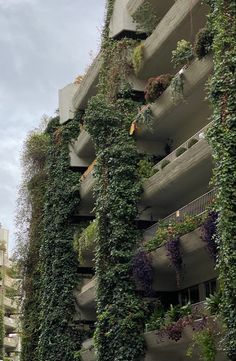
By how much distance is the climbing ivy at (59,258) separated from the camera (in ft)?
100

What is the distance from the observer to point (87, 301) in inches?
1148

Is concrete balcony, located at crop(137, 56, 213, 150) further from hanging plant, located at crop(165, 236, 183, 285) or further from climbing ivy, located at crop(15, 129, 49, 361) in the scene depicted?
climbing ivy, located at crop(15, 129, 49, 361)

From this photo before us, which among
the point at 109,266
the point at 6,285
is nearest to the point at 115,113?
the point at 109,266

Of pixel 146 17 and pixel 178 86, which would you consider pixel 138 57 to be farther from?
pixel 178 86

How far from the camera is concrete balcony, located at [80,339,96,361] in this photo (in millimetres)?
26591

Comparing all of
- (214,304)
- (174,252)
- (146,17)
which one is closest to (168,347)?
(174,252)

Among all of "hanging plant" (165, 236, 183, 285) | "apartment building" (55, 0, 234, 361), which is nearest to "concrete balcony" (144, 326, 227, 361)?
"apartment building" (55, 0, 234, 361)

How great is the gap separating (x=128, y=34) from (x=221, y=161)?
12107 millimetres

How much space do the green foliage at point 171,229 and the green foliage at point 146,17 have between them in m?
8.60

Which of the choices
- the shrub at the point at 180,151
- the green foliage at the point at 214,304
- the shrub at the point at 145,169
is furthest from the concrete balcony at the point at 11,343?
the green foliage at the point at 214,304

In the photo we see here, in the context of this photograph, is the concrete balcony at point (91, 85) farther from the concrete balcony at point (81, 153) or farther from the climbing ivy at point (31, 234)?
the climbing ivy at point (31, 234)

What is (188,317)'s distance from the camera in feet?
62.4

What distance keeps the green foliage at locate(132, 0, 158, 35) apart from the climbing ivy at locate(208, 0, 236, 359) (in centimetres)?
703

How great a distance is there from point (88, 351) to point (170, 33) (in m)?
13.1
